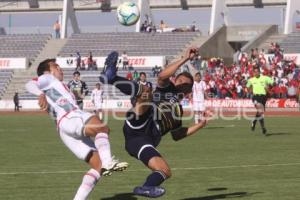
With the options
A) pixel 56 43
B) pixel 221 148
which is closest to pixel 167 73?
pixel 221 148

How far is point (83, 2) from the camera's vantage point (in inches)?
2734

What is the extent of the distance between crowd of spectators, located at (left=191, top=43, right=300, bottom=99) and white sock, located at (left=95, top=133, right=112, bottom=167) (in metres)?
37.3

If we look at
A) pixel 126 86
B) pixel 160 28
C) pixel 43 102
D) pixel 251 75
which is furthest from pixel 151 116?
pixel 160 28

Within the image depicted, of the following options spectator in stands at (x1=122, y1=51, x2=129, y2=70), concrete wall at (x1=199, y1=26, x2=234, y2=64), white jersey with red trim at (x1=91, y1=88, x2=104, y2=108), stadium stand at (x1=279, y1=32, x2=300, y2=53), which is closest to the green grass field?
white jersey with red trim at (x1=91, y1=88, x2=104, y2=108)

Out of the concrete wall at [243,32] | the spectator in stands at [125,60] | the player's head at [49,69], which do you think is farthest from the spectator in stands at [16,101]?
the player's head at [49,69]

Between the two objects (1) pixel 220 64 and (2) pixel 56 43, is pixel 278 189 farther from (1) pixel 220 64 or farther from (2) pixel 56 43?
(2) pixel 56 43

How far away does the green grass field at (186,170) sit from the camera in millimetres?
11984

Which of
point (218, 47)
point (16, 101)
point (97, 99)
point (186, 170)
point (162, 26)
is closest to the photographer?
point (186, 170)

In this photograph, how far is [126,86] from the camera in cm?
1018

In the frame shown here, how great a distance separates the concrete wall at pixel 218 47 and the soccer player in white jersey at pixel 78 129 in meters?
48.8

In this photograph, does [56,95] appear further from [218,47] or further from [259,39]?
[218,47]

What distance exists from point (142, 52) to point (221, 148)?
41.7 m

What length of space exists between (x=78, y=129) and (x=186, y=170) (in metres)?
5.29

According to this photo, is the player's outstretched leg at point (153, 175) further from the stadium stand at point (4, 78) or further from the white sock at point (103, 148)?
the stadium stand at point (4, 78)
